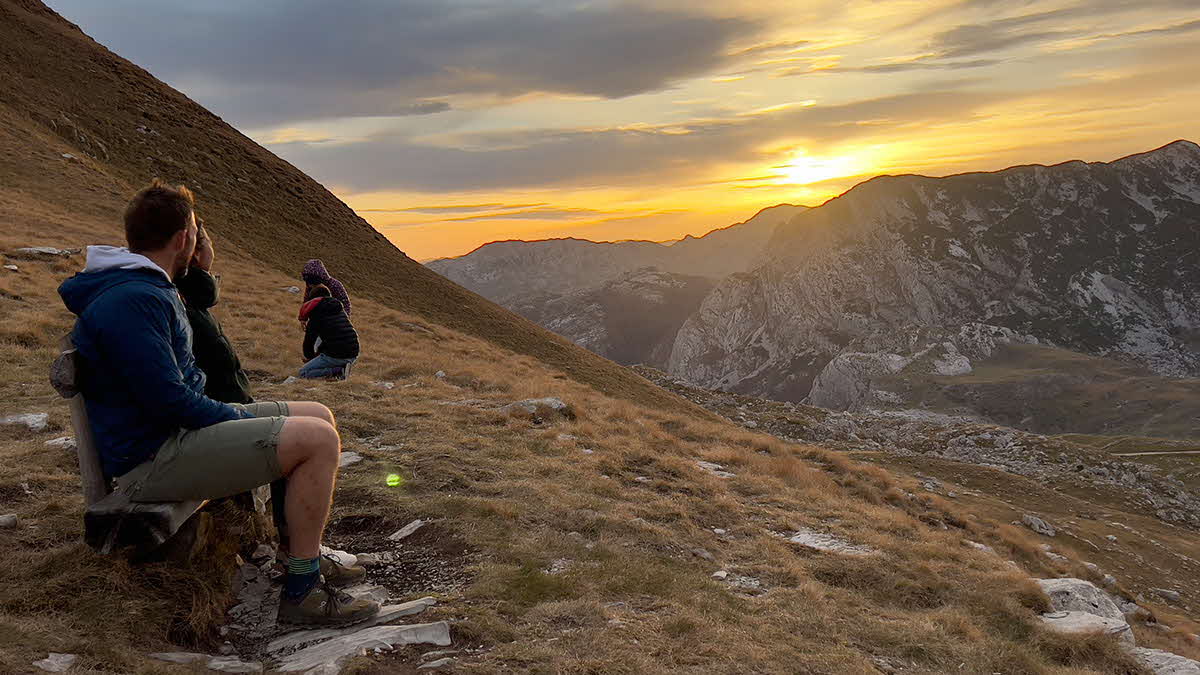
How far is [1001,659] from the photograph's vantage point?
6793 mm

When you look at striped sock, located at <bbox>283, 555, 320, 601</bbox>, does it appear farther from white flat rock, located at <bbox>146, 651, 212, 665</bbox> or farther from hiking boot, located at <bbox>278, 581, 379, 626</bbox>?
white flat rock, located at <bbox>146, 651, 212, 665</bbox>

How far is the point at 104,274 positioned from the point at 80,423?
1.19m

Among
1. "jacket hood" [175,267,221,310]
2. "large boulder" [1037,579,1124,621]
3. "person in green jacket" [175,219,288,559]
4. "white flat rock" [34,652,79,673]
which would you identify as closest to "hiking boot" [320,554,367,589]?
"person in green jacket" [175,219,288,559]

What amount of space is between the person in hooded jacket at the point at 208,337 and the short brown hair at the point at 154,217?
4.24 ft

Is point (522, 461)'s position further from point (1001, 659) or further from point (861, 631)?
point (1001, 659)

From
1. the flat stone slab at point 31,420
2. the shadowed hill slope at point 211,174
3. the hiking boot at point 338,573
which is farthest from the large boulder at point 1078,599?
the shadowed hill slope at point 211,174

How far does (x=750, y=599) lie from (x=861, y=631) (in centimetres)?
115

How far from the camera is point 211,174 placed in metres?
46.3

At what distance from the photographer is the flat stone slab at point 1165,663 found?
24.1 ft

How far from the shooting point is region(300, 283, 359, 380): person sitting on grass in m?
13.9

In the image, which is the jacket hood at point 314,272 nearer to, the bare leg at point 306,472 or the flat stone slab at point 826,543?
the bare leg at point 306,472

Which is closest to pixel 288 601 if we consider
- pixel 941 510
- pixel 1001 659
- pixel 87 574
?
pixel 87 574

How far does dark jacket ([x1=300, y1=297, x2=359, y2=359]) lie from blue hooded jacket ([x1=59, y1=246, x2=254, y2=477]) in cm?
928

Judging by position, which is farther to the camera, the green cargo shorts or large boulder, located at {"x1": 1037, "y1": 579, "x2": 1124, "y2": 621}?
large boulder, located at {"x1": 1037, "y1": 579, "x2": 1124, "y2": 621}
